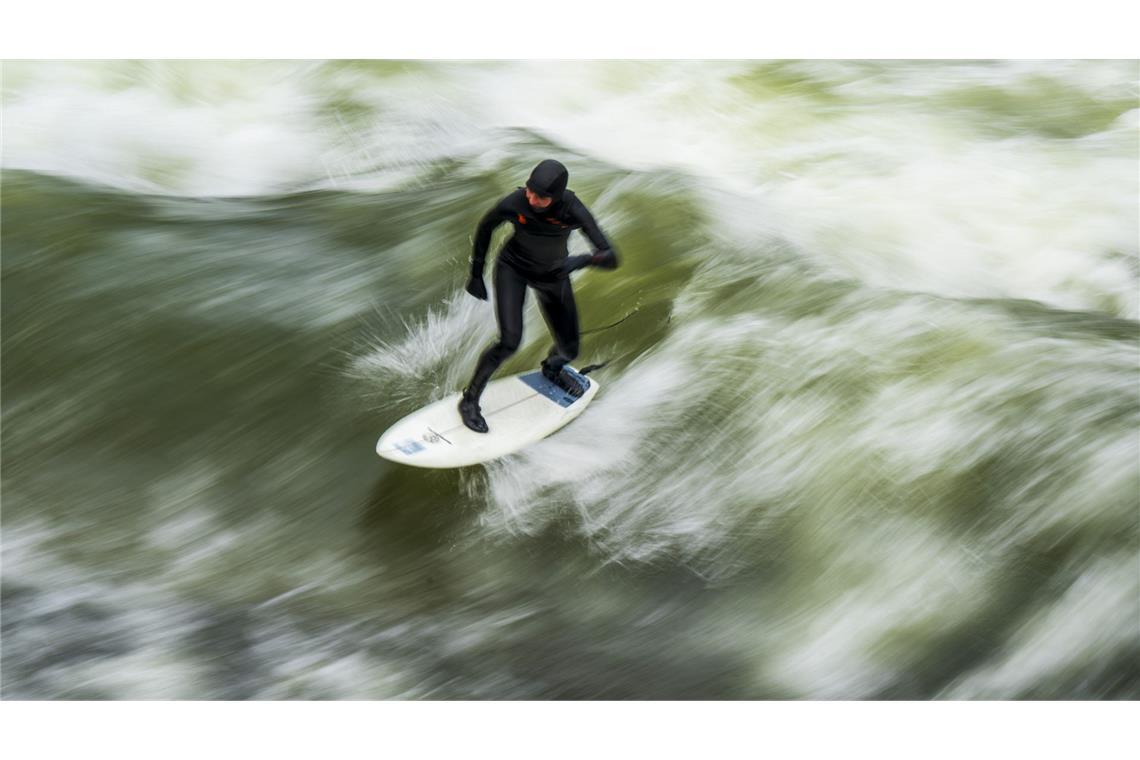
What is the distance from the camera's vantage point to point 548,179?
4.57 meters

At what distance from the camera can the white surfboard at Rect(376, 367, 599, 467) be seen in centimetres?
522

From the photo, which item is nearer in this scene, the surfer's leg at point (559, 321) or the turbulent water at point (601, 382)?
the turbulent water at point (601, 382)

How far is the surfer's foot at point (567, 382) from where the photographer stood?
220 inches

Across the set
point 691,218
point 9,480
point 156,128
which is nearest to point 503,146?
point 691,218

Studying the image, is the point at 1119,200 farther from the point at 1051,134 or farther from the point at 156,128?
the point at 156,128

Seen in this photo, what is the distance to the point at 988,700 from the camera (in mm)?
4934

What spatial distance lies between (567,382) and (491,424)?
0.51 meters

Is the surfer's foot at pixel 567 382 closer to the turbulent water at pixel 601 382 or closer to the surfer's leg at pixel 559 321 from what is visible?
the surfer's leg at pixel 559 321

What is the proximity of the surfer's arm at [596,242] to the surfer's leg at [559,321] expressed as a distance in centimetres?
32

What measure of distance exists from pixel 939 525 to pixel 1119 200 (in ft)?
9.48

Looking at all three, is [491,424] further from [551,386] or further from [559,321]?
[559,321]

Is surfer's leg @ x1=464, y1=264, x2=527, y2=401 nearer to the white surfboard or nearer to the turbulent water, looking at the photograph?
the white surfboard

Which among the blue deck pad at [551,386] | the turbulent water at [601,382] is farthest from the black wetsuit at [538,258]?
the turbulent water at [601,382]

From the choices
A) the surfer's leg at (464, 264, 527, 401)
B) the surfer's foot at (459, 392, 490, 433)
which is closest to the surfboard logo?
the surfer's foot at (459, 392, 490, 433)
